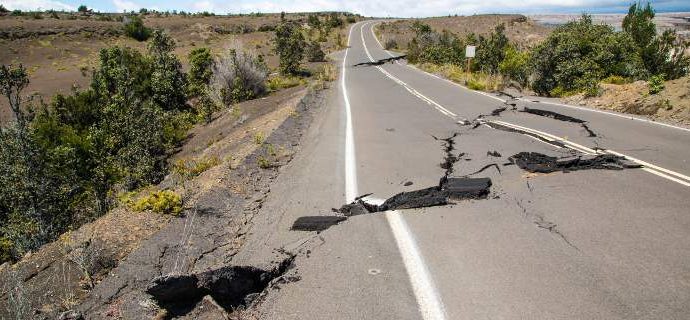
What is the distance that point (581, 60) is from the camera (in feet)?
55.7

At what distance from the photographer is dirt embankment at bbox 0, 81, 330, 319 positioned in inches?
194

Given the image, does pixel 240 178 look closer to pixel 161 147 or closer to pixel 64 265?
pixel 64 265

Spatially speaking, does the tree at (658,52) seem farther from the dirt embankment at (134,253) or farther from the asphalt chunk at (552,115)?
the dirt embankment at (134,253)

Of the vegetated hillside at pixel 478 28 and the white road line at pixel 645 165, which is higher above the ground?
the vegetated hillside at pixel 478 28

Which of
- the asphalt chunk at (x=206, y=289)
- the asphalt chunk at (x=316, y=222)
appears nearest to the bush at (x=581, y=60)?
the asphalt chunk at (x=316, y=222)

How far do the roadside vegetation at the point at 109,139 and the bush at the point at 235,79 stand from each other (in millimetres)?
50

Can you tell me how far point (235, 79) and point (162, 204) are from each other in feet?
55.8

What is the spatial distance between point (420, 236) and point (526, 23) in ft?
236

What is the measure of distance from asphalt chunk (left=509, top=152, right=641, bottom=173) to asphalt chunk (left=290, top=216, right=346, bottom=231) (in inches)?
123

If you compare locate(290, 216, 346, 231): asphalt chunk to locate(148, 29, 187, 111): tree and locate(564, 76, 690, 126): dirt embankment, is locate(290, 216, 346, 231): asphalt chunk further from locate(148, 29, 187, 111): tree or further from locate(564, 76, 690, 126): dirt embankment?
locate(148, 29, 187, 111): tree

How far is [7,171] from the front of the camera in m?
14.2

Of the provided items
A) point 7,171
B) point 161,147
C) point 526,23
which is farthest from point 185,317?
point 526,23

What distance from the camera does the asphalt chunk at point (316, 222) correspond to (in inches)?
227

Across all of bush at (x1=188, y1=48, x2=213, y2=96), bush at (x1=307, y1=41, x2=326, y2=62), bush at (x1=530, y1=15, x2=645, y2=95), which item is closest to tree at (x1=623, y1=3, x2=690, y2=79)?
bush at (x1=530, y1=15, x2=645, y2=95)
